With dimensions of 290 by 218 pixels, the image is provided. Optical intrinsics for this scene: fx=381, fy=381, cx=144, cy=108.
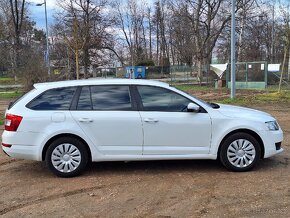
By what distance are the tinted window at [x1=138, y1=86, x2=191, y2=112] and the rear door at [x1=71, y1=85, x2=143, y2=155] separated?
226 mm

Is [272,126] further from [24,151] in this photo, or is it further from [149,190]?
[24,151]

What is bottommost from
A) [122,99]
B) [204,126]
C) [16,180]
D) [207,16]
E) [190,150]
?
[16,180]

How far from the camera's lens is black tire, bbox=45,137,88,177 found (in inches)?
233

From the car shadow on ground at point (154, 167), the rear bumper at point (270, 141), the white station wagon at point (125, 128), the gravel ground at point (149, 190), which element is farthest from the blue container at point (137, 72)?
the rear bumper at point (270, 141)

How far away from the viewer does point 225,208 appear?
4.57m

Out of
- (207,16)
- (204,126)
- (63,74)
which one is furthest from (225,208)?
(207,16)

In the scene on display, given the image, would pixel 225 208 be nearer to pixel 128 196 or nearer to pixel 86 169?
pixel 128 196

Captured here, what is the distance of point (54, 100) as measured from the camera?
6.07 m

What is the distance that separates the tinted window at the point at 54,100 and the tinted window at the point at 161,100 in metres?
1.15

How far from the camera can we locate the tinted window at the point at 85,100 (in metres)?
6.04

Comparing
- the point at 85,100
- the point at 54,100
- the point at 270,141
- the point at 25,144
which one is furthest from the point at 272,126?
the point at 25,144

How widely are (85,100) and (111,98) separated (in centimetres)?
42

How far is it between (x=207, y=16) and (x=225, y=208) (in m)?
38.4

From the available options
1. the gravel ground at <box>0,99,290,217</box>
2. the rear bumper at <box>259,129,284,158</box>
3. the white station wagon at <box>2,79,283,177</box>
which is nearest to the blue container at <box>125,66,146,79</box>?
the gravel ground at <box>0,99,290,217</box>
